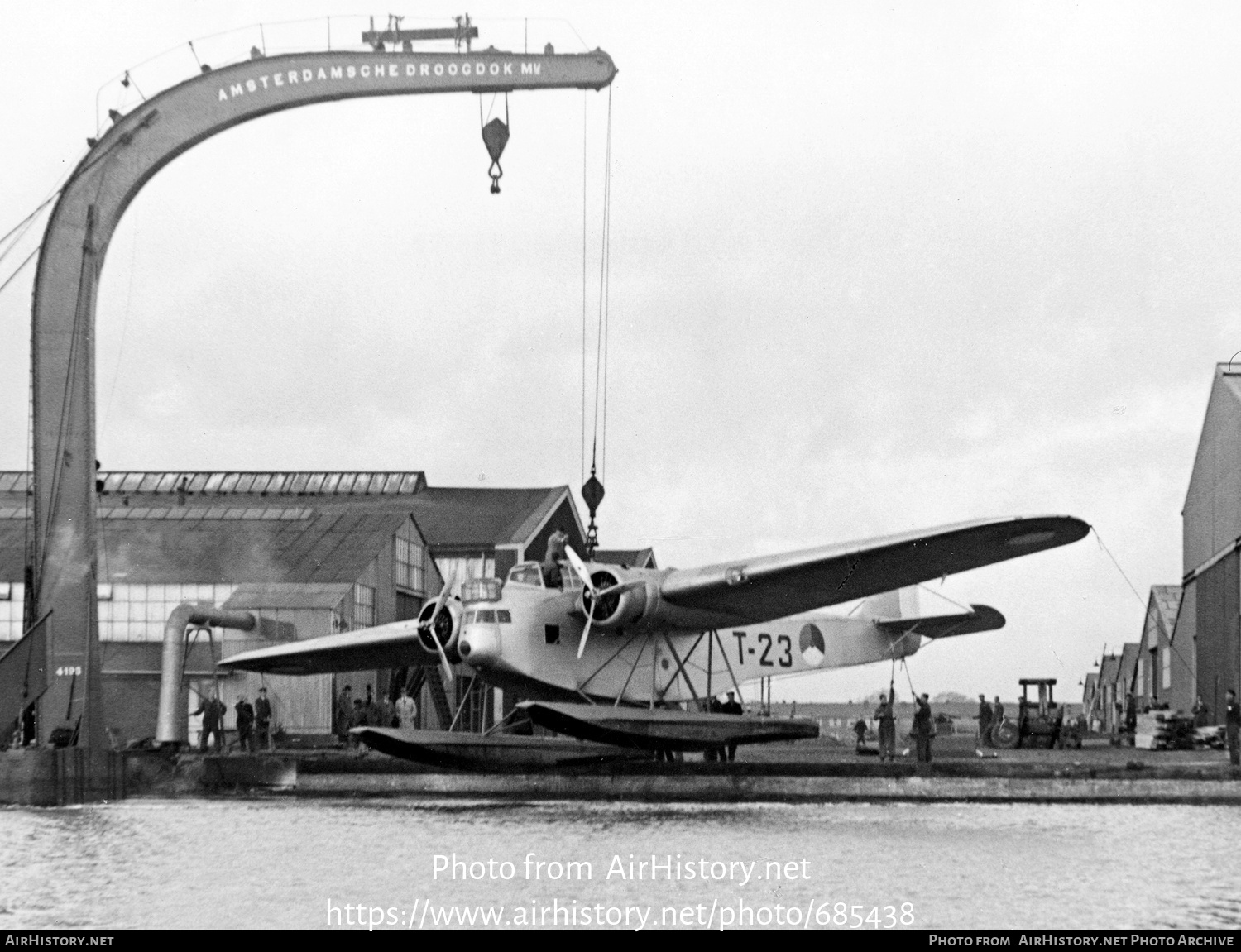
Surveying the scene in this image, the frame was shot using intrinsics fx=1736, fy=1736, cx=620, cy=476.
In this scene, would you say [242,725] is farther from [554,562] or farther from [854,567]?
[854,567]

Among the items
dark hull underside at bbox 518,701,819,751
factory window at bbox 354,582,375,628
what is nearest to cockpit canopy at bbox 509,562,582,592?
dark hull underside at bbox 518,701,819,751

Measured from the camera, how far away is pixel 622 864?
18.6m

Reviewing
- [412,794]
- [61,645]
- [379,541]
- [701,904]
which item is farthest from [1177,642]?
[701,904]

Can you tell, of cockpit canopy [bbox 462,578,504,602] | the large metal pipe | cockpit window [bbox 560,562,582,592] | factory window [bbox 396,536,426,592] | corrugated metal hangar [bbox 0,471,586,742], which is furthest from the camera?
factory window [bbox 396,536,426,592]

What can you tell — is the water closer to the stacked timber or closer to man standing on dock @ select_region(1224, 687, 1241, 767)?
man standing on dock @ select_region(1224, 687, 1241, 767)

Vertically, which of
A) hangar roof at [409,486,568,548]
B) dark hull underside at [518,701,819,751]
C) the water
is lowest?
the water

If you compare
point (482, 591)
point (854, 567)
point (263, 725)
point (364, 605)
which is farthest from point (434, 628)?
point (364, 605)

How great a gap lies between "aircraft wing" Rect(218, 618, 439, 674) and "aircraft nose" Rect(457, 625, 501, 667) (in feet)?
7.09

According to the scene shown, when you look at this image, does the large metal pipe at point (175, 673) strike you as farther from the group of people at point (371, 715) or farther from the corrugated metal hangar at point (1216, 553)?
the corrugated metal hangar at point (1216, 553)

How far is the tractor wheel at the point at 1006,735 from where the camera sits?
42.4 m

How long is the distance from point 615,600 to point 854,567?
3992 mm

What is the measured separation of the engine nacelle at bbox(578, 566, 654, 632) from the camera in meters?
27.6

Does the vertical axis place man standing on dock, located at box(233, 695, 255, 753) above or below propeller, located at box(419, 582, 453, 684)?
below
